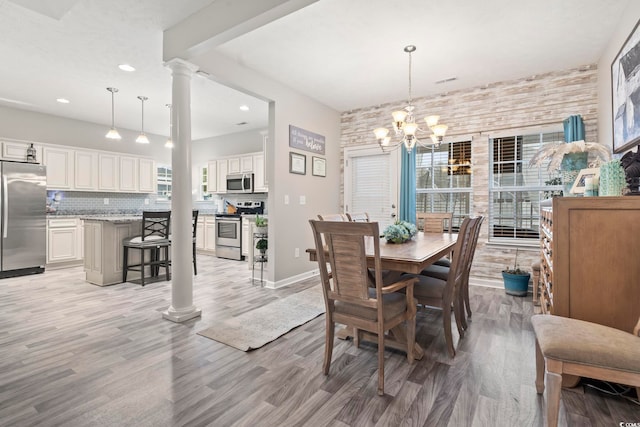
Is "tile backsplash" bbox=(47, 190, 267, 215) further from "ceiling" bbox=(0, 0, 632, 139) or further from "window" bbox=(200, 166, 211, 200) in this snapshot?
"ceiling" bbox=(0, 0, 632, 139)

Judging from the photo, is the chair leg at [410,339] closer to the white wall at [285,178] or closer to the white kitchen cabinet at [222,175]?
the white wall at [285,178]

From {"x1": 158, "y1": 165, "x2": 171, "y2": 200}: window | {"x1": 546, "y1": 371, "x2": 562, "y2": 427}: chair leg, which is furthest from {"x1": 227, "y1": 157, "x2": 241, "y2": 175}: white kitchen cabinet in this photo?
{"x1": 546, "y1": 371, "x2": 562, "y2": 427}: chair leg

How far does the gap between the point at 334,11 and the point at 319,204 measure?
285 cm

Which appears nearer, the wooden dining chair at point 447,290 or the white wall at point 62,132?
the wooden dining chair at point 447,290

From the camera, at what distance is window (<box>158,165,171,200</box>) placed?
7.42 meters

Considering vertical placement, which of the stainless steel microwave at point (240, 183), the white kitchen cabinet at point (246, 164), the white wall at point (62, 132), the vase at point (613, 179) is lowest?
the vase at point (613, 179)

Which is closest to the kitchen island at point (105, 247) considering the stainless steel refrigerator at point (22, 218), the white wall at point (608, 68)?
the stainless steel refrigerator at point (22, 218)

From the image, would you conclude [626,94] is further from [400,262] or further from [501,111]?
[400,262]

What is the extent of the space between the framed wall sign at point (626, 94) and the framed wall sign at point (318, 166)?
137 inches

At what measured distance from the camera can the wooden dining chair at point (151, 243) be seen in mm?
4090

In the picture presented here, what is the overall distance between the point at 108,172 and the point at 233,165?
2446 millimetres

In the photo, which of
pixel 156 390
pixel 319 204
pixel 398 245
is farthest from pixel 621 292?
pixel 319 204

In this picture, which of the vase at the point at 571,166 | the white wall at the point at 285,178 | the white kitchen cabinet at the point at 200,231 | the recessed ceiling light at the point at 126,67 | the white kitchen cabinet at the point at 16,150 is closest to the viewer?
the vase at the point at 571,166

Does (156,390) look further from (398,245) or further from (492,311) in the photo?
(492,311)
